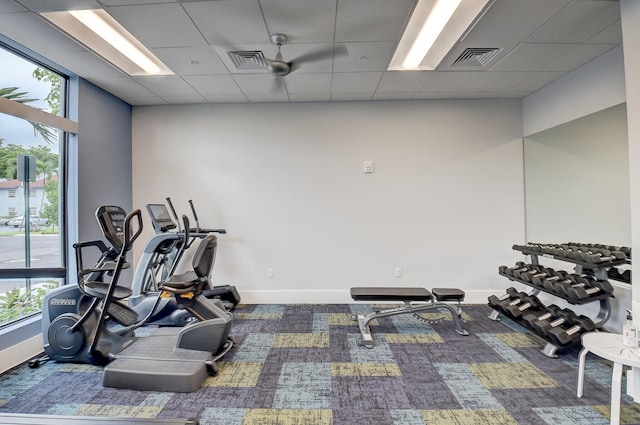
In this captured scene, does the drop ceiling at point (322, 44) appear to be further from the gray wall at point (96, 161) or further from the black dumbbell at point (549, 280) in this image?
the black dumbbell at point (549, 280)

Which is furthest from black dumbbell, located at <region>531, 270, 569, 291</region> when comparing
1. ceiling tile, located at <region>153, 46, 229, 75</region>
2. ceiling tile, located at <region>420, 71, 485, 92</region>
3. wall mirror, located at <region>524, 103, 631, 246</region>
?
ceiling tile, located at <region>153, 46, 229, 75</region>

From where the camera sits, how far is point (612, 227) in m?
3.59

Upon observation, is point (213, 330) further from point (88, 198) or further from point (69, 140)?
point (69, 140)

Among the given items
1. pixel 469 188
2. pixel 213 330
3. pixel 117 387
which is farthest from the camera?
pixel 469 188

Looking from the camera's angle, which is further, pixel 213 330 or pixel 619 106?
pixel 619 106

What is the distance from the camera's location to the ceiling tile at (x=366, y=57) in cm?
289

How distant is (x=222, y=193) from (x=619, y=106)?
4.62 meters

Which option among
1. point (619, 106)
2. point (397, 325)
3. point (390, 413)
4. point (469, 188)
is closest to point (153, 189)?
point (397, 325)

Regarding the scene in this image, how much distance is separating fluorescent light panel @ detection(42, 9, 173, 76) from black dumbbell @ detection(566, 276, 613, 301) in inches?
177

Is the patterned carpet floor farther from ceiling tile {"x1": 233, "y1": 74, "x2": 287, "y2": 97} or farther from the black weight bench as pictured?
ceiling tile {"x1": 233, "y1": 74, "x2": 287, "y2": 97}

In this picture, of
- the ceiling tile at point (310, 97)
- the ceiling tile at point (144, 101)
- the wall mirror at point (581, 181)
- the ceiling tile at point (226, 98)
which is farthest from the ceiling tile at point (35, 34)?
the wall mirror at point (581, 181)

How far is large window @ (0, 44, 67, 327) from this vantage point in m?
2.84

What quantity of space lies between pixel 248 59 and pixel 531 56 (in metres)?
2.85

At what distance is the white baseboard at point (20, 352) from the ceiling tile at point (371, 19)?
12.8ft
